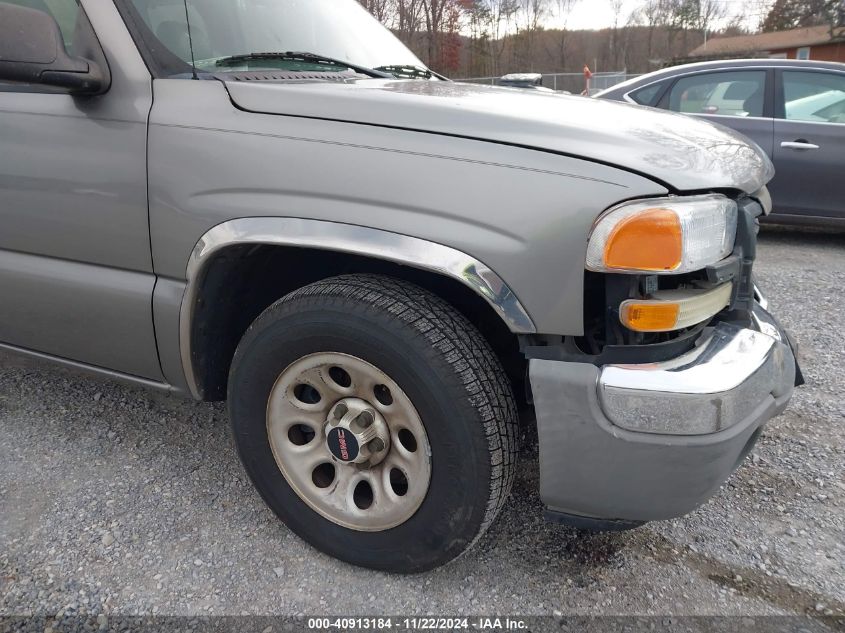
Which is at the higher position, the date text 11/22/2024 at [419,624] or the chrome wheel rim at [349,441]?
the chrome wheel rim at [349,441]

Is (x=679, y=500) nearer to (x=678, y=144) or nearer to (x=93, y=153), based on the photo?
(x=678, y=144)

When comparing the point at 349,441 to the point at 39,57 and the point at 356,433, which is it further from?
the point at 39,57

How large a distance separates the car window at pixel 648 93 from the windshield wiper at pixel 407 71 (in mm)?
3432

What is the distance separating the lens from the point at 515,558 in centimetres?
206

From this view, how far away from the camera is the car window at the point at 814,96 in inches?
211

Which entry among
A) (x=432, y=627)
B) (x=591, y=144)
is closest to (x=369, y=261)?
(x=591, y=144)

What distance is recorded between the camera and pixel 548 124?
5.58ft

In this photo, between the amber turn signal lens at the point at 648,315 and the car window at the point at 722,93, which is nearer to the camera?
the amber turn signal lens at the point at 648,315

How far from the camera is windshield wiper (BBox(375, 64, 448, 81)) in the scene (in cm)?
260

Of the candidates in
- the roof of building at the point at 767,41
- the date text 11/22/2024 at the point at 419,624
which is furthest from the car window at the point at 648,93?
the roof of building at the point at 767,41

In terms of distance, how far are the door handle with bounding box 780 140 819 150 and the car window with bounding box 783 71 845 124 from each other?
0.22 meters

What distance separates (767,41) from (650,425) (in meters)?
52.3

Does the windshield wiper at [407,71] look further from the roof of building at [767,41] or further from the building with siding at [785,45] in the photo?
the roof of building at [767,41]

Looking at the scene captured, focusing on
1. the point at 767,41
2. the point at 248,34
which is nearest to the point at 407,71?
the point at 248,34
